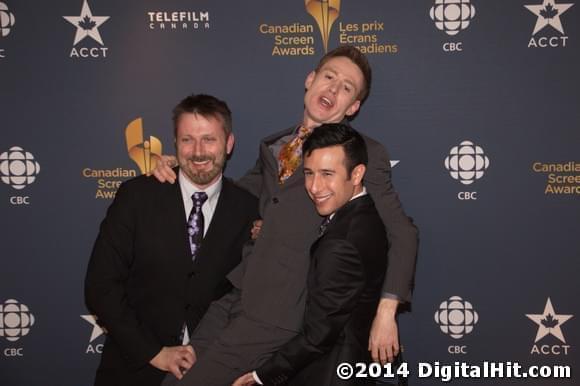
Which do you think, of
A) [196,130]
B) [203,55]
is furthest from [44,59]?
[196,130]

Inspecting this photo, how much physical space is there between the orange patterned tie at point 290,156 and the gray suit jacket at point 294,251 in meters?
0.09

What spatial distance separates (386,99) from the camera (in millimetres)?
3033

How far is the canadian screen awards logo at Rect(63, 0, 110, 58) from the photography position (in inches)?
120

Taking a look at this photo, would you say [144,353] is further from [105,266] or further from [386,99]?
[386,99]

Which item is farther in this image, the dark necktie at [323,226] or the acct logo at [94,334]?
the acct logo at [94,334]

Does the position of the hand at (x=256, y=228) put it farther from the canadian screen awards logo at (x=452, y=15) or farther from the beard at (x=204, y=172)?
the canadian screen awards logo at (x=452, y=15)

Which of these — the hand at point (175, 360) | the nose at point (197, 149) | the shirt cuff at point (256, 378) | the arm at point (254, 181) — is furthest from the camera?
the arm at point (254, 181)

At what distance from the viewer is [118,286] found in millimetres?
2393

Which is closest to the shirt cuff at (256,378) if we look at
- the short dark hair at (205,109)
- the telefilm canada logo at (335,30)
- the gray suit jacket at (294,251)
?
the gray suit jacket at (294,251)

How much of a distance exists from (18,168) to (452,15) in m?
2.82

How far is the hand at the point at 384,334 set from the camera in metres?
2.13

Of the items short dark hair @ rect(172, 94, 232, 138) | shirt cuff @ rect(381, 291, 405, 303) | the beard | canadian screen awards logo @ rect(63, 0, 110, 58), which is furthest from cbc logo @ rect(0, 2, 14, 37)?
shirt cuff @ rect(381, 291, 405, 303)

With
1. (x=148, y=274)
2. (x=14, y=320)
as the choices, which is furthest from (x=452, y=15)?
(x=14, y=320)

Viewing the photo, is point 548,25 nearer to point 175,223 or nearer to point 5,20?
point 175,223
